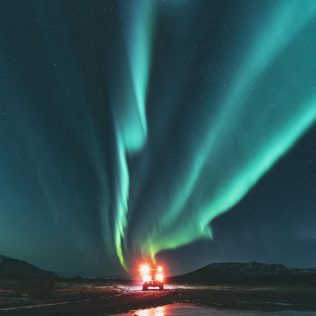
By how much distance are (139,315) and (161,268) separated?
37.4 metres

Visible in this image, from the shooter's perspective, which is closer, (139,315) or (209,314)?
(139,315)

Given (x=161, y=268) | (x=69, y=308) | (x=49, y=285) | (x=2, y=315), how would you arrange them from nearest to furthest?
(x=2, y=315)
(x=69, y=308)
(x=49, y=285)
(x=161, y=268)

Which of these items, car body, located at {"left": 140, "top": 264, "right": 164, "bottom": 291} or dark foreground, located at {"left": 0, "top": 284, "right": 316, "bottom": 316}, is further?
car body, located at {"left": 140, "top": 264, "right": 164, "bottom": 291}

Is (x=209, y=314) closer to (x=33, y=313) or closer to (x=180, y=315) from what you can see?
(x=180, y=315)

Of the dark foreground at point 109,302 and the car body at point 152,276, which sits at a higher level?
the car body at point 152,276

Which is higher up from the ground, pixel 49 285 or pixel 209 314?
pixel 49 285

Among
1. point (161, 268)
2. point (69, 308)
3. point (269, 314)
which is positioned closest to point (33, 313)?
point (69, 308)

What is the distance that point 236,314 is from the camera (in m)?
23.7

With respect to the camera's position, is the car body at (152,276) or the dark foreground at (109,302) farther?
the car body at (152,276)

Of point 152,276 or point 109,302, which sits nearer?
point 109,302

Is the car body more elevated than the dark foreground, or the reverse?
the car body

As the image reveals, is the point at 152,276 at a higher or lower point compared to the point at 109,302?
higher

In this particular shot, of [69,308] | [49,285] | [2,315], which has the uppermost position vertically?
[49,285]

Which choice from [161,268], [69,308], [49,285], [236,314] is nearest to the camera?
[236,314]
